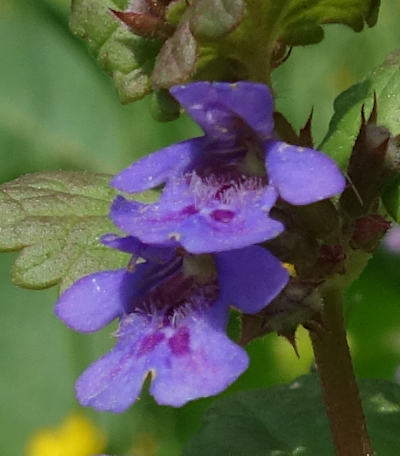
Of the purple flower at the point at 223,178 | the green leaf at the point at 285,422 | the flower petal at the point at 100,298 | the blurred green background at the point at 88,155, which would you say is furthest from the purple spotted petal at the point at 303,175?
the blurred green background at the point at 88,155

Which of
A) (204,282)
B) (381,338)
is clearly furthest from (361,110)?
(381,338)

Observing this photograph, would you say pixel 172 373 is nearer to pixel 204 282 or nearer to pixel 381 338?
A: pixel 204 282

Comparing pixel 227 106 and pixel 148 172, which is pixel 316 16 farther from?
pixel 148 172

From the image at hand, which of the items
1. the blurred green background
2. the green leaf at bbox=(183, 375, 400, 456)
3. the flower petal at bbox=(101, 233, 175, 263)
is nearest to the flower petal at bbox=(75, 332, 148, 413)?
the flower petal at bbox=(101, 233, 175, 263)

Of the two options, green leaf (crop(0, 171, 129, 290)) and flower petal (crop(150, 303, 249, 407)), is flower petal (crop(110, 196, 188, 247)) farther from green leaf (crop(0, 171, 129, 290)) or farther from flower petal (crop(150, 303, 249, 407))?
green leaf (crop(0, 171, 129, 290))

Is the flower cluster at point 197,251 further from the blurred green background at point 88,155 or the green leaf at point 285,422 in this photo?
the blurred green background at point 88,155
